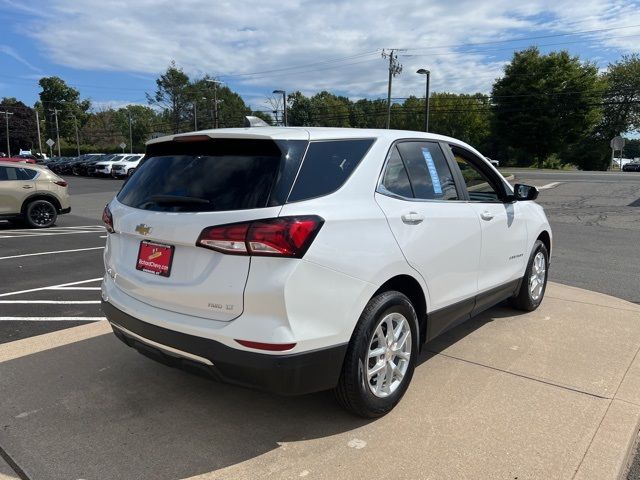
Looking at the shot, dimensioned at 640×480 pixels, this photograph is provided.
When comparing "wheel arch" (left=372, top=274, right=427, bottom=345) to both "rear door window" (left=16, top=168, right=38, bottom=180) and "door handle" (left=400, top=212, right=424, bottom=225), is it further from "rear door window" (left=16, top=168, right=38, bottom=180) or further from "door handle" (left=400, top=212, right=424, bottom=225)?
"rear door window" (left=16, top=168, right=38, bottom=180)

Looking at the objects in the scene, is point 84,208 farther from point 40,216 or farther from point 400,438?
A: point 400,438

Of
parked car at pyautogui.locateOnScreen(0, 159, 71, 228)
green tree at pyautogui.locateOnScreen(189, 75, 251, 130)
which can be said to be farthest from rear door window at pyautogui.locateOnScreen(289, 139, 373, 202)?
green tree at pyautogui.locateOnScreen(189, 75, 251, 130)

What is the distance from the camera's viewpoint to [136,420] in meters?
3.12

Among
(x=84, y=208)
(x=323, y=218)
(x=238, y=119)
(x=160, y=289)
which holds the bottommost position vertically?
(x=84, y=208)

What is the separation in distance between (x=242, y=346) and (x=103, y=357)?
1.99m

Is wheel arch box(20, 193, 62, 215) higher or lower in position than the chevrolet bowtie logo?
lower

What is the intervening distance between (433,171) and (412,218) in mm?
673

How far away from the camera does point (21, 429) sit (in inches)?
119

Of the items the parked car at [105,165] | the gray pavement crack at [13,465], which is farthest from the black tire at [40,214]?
the parked car at [105,165]

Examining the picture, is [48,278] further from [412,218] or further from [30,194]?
[30,194]

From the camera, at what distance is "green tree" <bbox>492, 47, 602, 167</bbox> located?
53875 mm

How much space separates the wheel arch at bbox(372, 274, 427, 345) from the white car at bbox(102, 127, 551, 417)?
0.04 feet

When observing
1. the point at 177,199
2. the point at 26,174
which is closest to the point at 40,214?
the point at 26,174

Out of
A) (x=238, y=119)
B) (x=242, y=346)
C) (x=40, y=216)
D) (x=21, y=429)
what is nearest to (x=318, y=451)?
(x=242, y=346)
